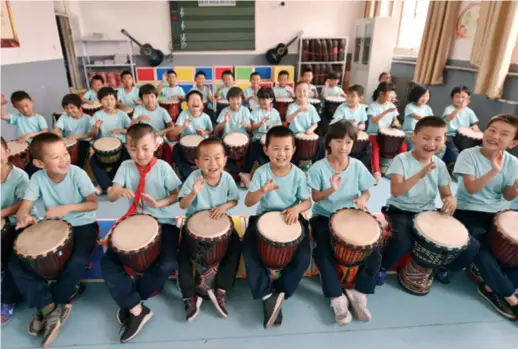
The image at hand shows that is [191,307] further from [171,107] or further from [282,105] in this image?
[282,105]

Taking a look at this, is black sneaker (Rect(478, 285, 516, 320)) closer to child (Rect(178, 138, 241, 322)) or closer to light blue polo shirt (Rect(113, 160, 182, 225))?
child (Rect(178, 138, 241, 322))

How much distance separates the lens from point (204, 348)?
1710 millimetres

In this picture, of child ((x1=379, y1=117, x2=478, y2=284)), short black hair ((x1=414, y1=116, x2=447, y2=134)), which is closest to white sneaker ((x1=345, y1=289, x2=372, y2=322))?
child ((x1=379, y1=117, x2=478, y2=284))

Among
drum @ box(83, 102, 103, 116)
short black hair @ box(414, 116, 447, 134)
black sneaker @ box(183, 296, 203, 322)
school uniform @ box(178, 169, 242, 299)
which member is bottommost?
black sneaker @ box(183, 296, 203, 322)

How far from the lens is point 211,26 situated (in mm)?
7543

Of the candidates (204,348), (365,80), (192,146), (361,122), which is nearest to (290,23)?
(365,80)

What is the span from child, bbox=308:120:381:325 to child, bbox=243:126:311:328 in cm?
10

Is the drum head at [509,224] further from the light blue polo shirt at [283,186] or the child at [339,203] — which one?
the light blue polo shirt at [283,186]

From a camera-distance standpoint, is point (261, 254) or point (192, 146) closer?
point (261, 254)

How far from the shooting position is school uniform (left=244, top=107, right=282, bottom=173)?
12.3ft

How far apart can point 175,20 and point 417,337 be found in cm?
775

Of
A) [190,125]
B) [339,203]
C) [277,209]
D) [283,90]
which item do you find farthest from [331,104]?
[277,209]

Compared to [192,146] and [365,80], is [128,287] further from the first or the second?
[365,80]

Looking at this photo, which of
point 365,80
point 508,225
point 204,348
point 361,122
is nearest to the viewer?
point 204,348
